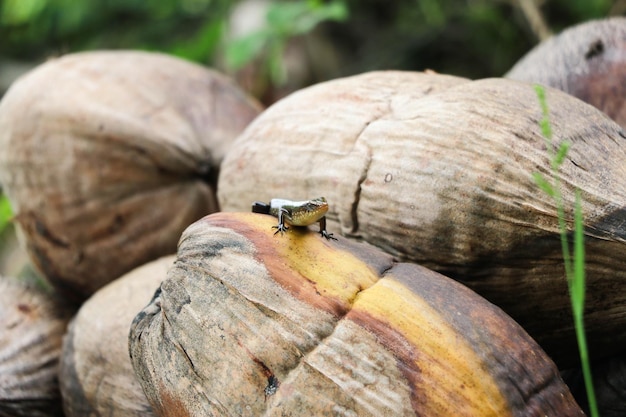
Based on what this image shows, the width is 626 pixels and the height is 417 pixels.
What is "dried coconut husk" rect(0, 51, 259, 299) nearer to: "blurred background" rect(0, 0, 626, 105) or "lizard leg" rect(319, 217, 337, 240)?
"lizard leg" rect(319, 217, 337, 240)

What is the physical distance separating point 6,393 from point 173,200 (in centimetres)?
62

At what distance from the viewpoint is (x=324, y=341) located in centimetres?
112

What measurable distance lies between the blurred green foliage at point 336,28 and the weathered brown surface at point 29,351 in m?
1.35

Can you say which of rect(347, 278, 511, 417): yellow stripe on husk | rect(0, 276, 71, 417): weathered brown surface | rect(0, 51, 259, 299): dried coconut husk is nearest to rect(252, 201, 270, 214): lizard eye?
rect(347, 278, 511, 417): yellow stripe on husk

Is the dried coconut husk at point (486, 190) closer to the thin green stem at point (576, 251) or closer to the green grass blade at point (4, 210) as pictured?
the thin green stem at point (576, 251)

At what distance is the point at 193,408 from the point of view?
1.16m

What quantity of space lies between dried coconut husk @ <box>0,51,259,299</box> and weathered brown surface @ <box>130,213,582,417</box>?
0.75 metres

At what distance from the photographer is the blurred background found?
3.61 m

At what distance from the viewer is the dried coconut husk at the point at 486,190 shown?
1.27 metres

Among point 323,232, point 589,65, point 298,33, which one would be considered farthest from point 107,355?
point 298,33

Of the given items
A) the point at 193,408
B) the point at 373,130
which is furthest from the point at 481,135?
the point at 193,408

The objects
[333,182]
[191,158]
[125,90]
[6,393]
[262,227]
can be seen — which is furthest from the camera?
[125,90]

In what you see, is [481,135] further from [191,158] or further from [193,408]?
[191,158]

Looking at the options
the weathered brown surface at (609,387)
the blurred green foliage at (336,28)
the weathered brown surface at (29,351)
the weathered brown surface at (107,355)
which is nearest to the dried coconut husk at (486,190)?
the weathered brown surface at (609,387)
